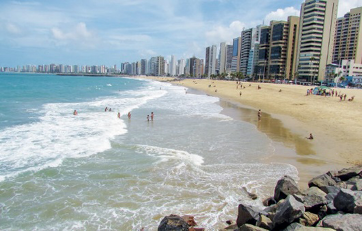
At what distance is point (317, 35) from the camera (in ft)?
332

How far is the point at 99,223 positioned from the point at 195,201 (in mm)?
3023

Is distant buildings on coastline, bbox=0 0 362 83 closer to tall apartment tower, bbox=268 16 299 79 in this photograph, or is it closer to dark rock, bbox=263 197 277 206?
tall apartment tower, bbox=268 16 299 79

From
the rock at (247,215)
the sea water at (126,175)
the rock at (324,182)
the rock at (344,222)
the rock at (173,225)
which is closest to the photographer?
the rock at (344,222)

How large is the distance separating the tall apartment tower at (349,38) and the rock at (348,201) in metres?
127

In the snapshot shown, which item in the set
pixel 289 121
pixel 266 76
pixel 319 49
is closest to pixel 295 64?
pixel 319 49

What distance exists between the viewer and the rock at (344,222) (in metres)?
5.22

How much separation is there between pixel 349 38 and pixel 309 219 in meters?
135

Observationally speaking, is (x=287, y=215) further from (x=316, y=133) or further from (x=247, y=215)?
(x=316, y=133)

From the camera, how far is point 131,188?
33.3 ft

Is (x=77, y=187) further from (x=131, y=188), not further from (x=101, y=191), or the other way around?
(x=131, y=188)

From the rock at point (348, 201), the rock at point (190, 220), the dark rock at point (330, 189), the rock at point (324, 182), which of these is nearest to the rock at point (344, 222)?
the rock at point (348, 201)

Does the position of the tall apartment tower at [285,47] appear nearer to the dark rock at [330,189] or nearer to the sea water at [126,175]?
the sea water at [126,175]

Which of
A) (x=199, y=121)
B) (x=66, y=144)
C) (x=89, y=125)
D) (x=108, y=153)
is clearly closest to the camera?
(x=108, y=153)

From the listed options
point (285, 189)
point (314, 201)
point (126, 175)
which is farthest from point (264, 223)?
point (126, 175)
